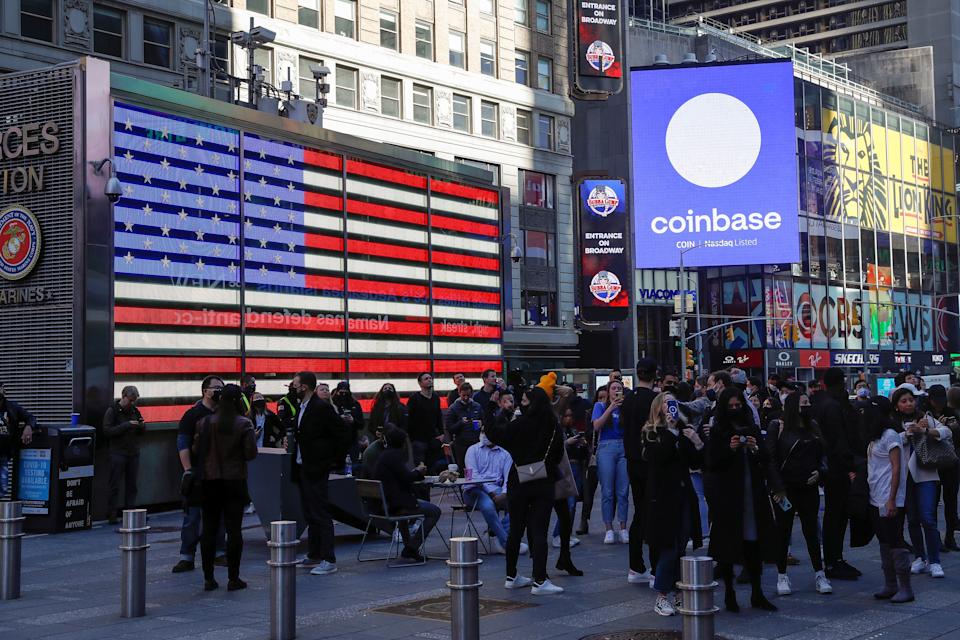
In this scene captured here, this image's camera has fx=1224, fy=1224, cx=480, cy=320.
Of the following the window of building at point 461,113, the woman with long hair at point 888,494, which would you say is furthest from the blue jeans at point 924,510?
the window of building at point 461,113

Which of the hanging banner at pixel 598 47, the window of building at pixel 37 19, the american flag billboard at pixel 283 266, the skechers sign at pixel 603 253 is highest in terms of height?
the hanging banner at pixel 598 47

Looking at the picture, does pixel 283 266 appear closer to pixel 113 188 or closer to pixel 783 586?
pixel 113 188

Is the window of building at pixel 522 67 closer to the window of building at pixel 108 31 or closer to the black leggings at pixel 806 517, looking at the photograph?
the window of building at pixel 108 31

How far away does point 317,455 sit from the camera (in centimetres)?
1259

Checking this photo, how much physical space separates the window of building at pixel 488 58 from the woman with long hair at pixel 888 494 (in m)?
47.0

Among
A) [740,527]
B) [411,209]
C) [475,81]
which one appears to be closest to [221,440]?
[740,527]

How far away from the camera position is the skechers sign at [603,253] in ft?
209

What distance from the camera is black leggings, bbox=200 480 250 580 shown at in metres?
11.6

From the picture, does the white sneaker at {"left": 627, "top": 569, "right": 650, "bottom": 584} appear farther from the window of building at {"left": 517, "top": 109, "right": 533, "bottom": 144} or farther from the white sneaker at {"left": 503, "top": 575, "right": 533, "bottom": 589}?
the window of building at {"left": 517, "top": 109, "right": 533, "bottom": 144}

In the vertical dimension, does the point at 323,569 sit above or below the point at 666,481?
below

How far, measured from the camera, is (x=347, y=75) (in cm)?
5022

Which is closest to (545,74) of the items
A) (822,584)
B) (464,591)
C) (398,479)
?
(398,479)

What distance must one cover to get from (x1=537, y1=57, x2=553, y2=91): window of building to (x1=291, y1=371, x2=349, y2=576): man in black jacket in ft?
159

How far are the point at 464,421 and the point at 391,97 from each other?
3386 centimetres
